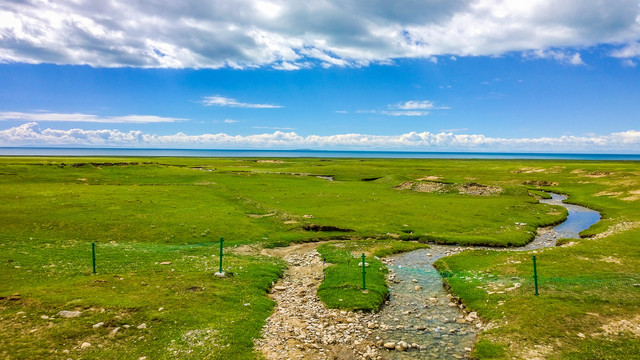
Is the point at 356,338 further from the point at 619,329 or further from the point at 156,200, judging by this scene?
the point at 156,200

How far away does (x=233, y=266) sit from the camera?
25.5 m

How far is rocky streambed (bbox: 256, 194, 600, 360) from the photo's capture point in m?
15.3

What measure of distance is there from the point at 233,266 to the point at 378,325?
1241 cm

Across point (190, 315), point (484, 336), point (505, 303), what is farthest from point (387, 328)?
point (190, 315)

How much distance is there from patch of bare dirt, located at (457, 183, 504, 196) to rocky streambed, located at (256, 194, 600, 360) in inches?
1998

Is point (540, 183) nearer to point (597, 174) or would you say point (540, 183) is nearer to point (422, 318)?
point (597, 174)

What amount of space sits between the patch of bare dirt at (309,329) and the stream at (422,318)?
1.14m

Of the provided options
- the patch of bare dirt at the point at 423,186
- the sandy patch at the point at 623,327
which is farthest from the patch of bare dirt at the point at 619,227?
the patch of bare dirt at the point at 423,186

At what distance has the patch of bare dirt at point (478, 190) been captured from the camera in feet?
230

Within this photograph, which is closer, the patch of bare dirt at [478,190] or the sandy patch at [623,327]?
the sandy patch at [623,327]

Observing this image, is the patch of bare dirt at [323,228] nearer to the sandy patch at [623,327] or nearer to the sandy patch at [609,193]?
the sandy patch at [623,327]

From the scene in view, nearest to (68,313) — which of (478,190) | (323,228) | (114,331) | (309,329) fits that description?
(114,331)

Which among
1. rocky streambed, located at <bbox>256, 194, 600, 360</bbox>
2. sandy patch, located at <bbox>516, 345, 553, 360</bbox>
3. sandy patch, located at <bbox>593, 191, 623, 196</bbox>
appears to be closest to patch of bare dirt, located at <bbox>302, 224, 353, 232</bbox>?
rocky streambed, located at <bbox>256, 194, 600, 360</bbox>

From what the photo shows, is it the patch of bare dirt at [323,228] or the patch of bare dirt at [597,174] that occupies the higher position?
the patch of bare dirt at [597,174]
